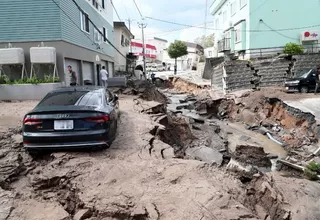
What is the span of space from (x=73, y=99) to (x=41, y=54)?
25.1 feet

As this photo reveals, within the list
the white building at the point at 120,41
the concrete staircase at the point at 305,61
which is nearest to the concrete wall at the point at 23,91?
the concrete staircase at the point at 305,61

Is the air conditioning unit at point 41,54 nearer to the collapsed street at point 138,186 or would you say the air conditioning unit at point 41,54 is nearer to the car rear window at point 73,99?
the collapsed street at point 138,186

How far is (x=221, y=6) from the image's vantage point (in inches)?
1422

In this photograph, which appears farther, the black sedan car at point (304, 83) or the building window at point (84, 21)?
the black sedan car at point (304, 83)

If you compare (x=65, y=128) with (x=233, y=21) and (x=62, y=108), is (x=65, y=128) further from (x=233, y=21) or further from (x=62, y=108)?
(x=233, y=21)

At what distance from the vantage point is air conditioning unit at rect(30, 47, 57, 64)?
493 inches

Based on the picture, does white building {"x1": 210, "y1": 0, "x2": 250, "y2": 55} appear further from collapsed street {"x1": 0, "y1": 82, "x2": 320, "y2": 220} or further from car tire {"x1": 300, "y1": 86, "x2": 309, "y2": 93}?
collapsed street {"x1": 0, "y1": 82, "x2": 320, "y2": 220}

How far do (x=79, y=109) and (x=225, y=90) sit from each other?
16.7 metres

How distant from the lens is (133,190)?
4.16 m

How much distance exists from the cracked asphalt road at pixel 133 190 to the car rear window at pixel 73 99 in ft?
3.45

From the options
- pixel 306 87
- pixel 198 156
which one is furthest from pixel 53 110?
pixel 306 87

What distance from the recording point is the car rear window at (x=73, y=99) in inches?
233

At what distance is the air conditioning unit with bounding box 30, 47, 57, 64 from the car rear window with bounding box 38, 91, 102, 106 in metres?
6.84

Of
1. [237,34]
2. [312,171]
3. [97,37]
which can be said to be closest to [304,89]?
[312,171]
